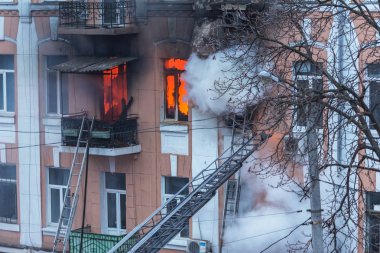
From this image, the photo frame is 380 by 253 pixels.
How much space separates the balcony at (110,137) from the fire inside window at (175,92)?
92 centimetres

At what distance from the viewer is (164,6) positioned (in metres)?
22.3

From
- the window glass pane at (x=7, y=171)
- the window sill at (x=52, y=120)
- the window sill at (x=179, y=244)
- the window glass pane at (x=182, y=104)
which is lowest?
the window sill at (x=179, y=244)

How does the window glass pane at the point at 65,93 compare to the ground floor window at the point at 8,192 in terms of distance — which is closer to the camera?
the window glass pane at the point at 65,93

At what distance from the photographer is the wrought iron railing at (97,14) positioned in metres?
22.5

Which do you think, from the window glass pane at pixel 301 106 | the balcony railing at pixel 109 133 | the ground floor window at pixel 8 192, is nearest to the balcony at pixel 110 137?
the balcony railing at pixel 109 133

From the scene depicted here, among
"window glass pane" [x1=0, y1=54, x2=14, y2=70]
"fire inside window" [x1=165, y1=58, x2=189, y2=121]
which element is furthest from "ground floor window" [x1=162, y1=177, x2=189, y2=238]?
"window glass pane" [x1=0, y1=54, x2=14, y2=70]

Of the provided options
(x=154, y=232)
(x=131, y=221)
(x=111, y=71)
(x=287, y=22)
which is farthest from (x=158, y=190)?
(x=287, y=22)

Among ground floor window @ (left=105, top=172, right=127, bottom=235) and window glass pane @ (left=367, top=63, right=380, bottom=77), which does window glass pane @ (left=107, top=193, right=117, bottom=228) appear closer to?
ground floor window @ (left=105, top=172, right=127, bottom=235)

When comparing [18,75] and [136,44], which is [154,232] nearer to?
[136,44]

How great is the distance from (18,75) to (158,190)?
16.5 ft

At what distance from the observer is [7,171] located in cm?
2544

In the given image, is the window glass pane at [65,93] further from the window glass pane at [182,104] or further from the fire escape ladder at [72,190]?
the window glass pane at [182,104]

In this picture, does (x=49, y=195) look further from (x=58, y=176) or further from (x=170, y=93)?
(x=170, y=93)

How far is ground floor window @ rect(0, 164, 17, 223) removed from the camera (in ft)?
83.1
